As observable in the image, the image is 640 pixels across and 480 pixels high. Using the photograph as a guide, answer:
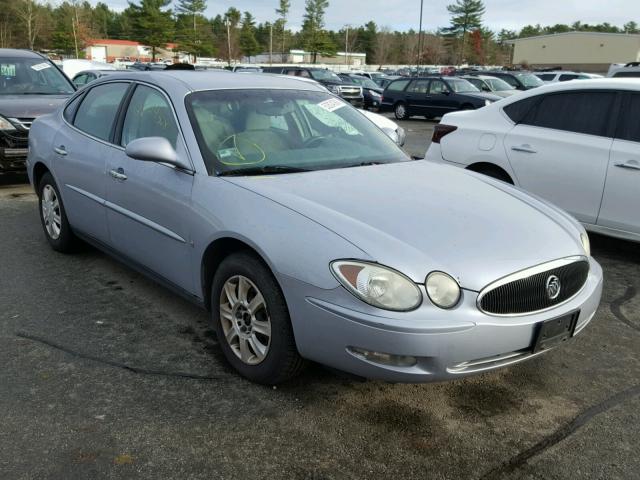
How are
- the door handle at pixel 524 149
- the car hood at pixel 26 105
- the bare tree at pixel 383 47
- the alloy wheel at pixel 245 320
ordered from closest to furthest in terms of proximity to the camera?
the alloy wheel at pixel 245 320, the door handle at pixel 524 149, the car hood at pixel 26 105, the bare tree at pixel 383 47

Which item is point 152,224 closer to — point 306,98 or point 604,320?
point 306,98

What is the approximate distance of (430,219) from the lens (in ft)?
9.47

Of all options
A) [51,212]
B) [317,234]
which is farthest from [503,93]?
[317,234]

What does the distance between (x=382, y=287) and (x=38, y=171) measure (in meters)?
4.08

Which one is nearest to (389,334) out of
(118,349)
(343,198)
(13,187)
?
(343,198)

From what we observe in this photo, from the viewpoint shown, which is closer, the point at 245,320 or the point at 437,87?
the point at 245,320

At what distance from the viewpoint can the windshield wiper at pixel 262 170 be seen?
3328 millimetres

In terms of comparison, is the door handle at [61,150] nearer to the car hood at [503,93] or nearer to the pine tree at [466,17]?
the car hood at [503,93]

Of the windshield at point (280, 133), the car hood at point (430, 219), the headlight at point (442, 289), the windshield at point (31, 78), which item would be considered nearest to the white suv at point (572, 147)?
the car hood at point (430, 219)

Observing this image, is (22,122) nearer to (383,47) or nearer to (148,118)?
(148,118)

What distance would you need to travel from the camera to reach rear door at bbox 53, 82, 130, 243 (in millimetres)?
4285

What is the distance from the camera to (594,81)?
550cm

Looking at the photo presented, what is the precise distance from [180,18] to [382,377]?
290 ft

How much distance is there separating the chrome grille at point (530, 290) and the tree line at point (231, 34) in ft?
182
